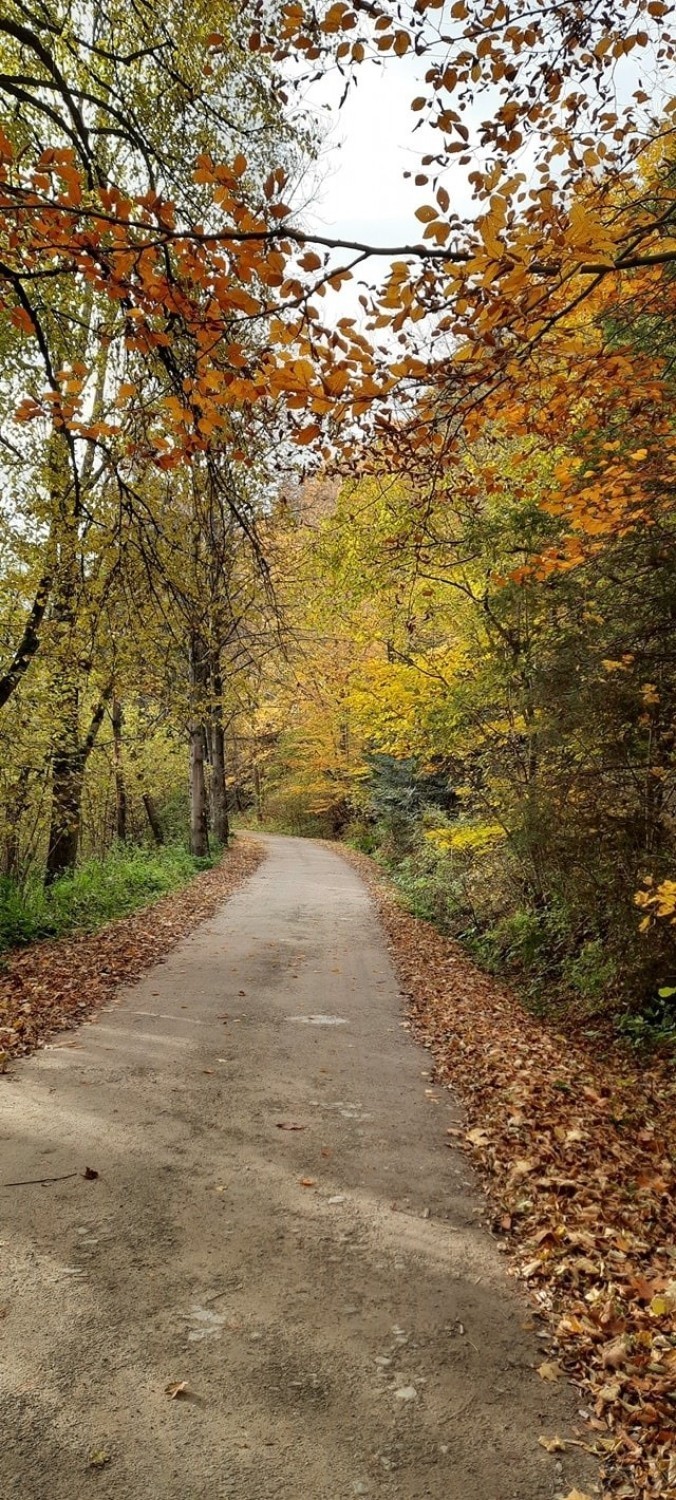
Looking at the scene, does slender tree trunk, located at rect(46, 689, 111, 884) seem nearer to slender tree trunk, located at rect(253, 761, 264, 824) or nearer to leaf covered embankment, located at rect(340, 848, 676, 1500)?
leaf covered embankment, located at rect(340, 848, 676, 1500)

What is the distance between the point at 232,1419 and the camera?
8.99 ft

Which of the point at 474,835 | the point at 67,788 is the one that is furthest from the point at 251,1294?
the point at 67,788

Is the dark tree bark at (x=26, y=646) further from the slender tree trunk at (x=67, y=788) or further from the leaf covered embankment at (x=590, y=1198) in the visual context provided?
the leaf covered embankment at (x=590, y=1198)

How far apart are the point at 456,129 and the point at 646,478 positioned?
10.7 ft

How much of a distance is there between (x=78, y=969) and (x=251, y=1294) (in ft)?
19.4

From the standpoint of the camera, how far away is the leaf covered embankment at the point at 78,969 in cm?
690

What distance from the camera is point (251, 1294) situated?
11.2ft

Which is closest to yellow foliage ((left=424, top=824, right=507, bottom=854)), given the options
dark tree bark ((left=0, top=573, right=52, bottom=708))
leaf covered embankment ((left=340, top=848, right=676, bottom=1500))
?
leaf covered embankment ((left=340, top=848, right=676, bottom=1500))

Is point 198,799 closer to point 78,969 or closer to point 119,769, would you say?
point 119,769

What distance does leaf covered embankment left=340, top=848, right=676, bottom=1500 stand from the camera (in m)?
2.91

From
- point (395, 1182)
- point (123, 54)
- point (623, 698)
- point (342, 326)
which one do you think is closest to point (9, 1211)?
point (395, 1182)

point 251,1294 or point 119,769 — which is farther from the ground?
point 119,769

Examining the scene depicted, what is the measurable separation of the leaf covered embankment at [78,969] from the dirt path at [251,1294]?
75cm

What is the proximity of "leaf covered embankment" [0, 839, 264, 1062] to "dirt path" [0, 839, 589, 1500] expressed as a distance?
748 millimetres
